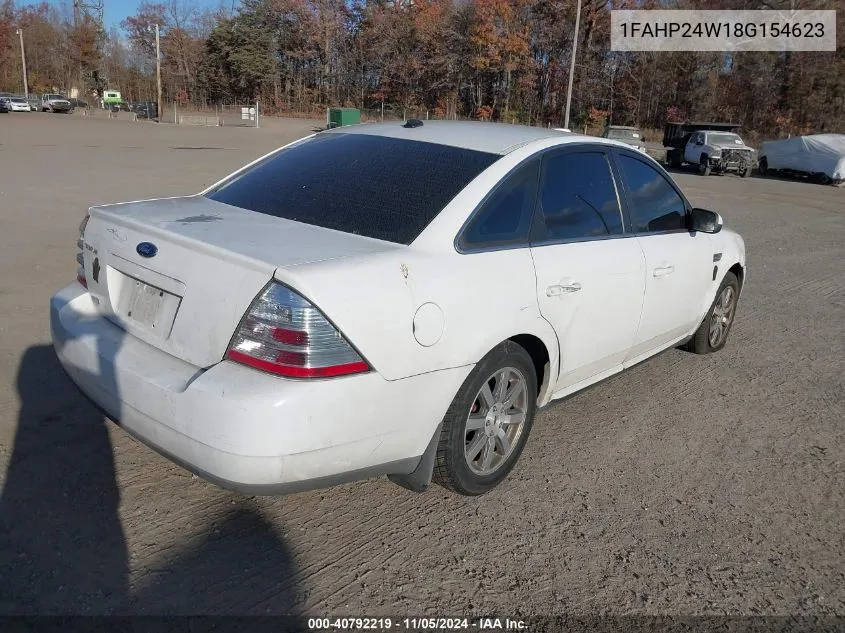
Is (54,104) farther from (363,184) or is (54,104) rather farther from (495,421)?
(495,421)

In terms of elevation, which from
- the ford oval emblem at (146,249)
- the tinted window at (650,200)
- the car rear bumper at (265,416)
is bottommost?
the car rear bumper at (265,416)

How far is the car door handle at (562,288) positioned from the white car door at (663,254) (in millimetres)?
779

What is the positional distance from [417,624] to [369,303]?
1115 mm

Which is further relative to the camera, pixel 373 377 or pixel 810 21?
pixel 810 21

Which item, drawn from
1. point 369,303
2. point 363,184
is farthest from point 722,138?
point 369,303

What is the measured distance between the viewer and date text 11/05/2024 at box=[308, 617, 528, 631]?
7.98 feet

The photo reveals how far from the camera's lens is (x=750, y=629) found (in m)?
2.51

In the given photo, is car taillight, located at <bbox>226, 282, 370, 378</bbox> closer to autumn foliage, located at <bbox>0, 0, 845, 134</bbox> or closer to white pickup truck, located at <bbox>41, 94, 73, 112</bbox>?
autumn foliage, located at <bbox>0, 0, 845, 134</bbox>

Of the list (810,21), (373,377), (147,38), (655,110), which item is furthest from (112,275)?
(147,38)

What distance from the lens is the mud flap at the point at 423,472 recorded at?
2.90m

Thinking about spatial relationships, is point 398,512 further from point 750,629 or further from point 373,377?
point 750,629

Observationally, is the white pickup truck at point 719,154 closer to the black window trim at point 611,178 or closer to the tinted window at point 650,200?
the tinted window at point 650,200

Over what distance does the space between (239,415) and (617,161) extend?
8.83 ft

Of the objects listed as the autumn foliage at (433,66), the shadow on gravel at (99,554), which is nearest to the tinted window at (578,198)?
the shadow on gravel at (99,554)
